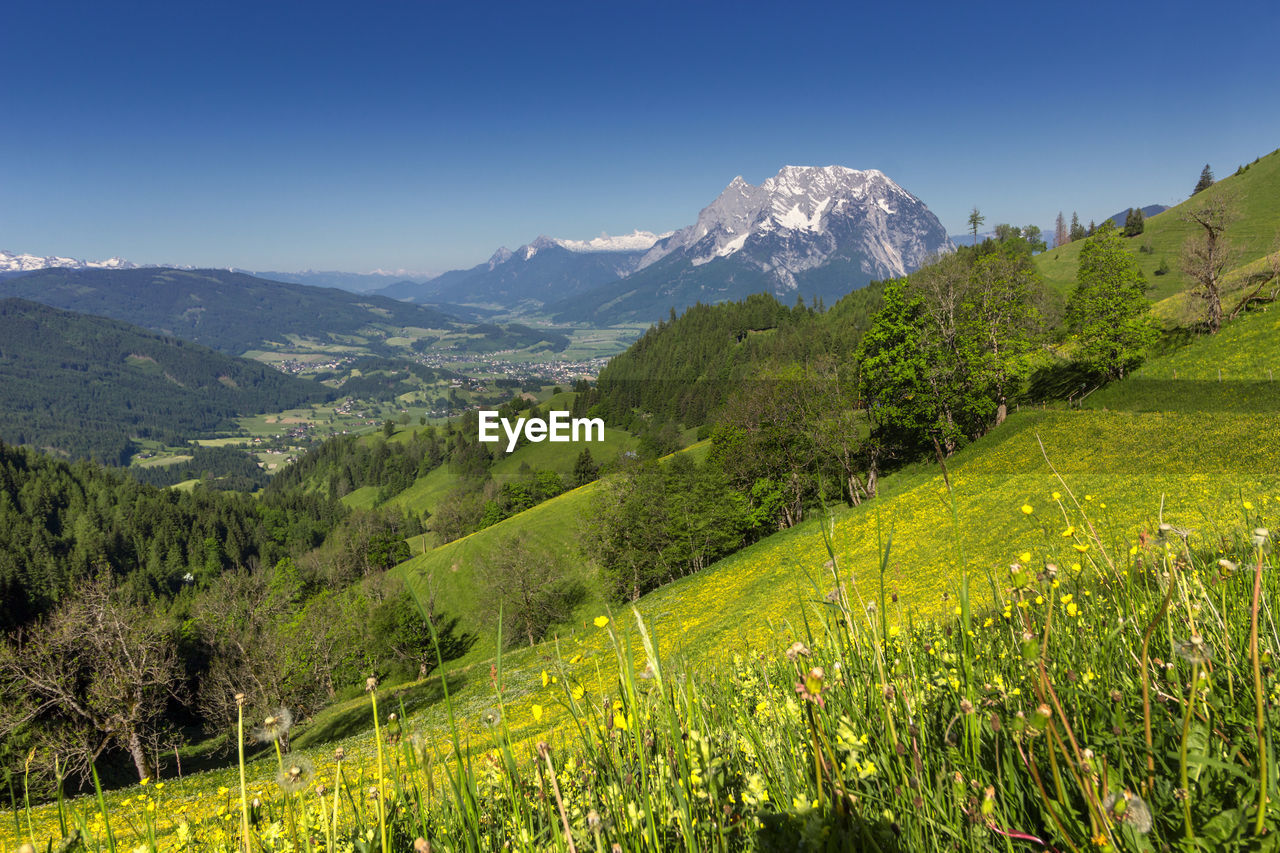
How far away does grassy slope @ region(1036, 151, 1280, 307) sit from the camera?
3147 inches

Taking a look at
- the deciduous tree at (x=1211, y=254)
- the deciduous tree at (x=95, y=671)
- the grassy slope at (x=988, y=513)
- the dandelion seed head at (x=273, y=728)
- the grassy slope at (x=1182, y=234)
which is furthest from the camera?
the grassy slope at (x=1182, y=234)

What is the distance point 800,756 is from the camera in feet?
6.31

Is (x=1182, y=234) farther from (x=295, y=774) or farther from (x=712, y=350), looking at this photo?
(x=295, y=774)

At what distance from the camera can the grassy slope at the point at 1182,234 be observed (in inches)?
3147

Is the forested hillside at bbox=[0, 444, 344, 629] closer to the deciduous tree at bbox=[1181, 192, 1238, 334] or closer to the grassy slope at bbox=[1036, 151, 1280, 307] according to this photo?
the deciduous tree at bbox=[1181, 192, 1238, 334]

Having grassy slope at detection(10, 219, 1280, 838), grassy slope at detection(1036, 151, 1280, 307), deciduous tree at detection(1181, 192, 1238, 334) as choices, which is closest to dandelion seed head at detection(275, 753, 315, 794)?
grassy slope at detection(10, 219, 1280, 838)

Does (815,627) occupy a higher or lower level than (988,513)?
higher

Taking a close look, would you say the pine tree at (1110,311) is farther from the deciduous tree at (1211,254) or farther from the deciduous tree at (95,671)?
the deciduous tree at (95,671)

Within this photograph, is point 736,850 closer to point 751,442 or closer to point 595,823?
point 595,823

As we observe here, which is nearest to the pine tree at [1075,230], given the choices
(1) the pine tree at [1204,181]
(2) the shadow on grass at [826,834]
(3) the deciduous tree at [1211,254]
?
(1) the pine tree at [1204,181]

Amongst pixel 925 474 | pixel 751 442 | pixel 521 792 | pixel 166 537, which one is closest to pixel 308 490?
pixel 166 537

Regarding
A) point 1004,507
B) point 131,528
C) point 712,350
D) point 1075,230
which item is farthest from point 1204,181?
point 131,528

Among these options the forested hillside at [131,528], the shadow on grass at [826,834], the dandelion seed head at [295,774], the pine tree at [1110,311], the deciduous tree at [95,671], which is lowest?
the forested hillside at [131,528]

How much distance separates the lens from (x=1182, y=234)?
97.9m
